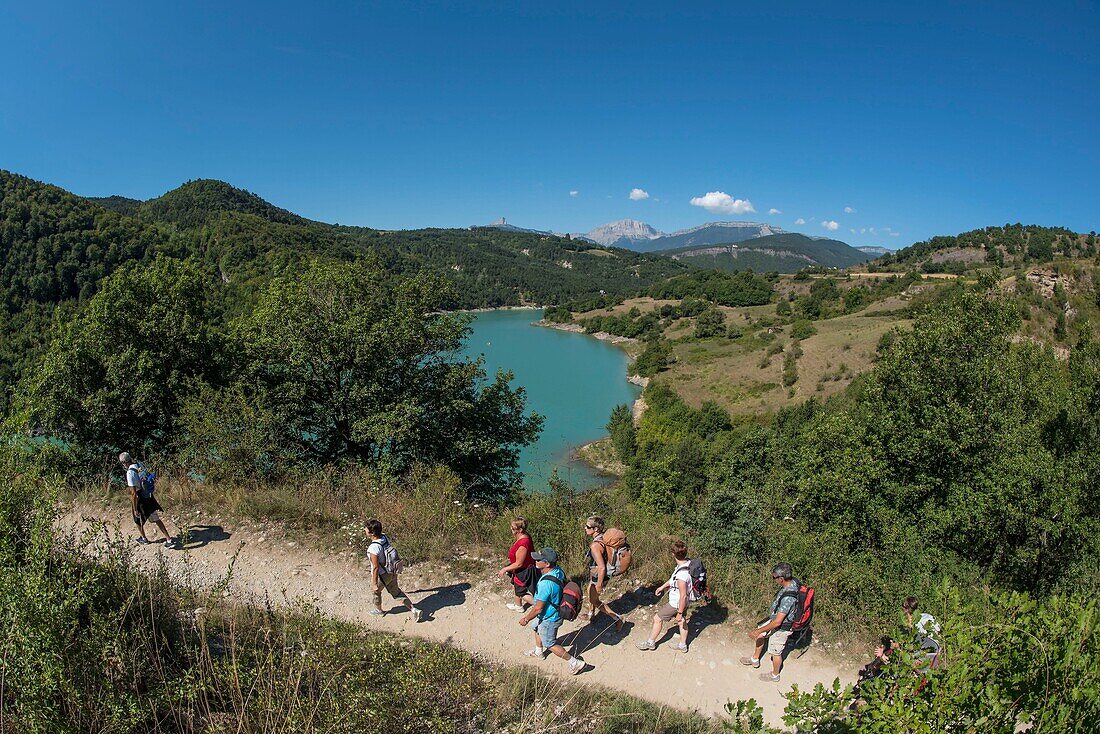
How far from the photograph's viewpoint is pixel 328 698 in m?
3.03

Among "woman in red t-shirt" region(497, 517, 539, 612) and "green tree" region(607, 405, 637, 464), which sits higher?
"woman in red t-shirt" region(497, 517, 539, 612)

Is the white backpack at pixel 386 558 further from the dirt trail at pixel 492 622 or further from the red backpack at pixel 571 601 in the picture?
the red backpack at pixel 571 601

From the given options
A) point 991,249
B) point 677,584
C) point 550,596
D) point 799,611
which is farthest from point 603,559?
point 991,249

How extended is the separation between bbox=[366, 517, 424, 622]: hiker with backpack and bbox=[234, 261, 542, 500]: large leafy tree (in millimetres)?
4690

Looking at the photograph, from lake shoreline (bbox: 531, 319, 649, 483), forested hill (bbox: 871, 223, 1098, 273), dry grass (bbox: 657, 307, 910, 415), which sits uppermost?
forested hill (bbox: 871, 223, 1098, 273)

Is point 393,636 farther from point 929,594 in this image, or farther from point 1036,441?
point 1036,441

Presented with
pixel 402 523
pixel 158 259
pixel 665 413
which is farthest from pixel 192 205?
pixel 402 523

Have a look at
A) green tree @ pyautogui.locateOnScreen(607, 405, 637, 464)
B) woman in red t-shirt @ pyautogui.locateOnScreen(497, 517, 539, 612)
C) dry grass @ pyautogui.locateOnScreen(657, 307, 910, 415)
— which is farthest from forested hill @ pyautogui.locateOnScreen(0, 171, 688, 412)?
dry grass @ pyautogui.locateOnScreen(657, 307, 910, 415)

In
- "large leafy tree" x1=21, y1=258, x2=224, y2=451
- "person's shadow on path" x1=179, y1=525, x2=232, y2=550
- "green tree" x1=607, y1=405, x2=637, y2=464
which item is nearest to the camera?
"person's shadow on path" x1=179, y1=525, x2=232, y2=550

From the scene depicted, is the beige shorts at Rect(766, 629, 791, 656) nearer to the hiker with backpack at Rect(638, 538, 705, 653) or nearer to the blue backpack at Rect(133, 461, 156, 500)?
the hiker with backpack at Rect(638, 538, 705, 653)

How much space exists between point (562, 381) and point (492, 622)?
6938cm

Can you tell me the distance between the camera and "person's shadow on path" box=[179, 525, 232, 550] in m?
6.72

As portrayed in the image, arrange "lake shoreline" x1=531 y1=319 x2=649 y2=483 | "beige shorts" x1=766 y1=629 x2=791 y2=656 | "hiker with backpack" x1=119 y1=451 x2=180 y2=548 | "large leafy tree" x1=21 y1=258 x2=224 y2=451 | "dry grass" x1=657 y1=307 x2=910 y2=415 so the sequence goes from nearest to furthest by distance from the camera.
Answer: "beige shorts" x1=766 y1=629 x2=791 y2=656 → "hiker with backpack" x1=119 y1=451 x2=180 y2=548 → "large leafy tree" x1=21 y1=258 x2=224 y2=451 → "lake shoreline" x1=531 y1=319 x2=649 y2=483 → "dry grass" x1=657 y1=307 x2=910 y2=415

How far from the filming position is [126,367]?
402 inches
